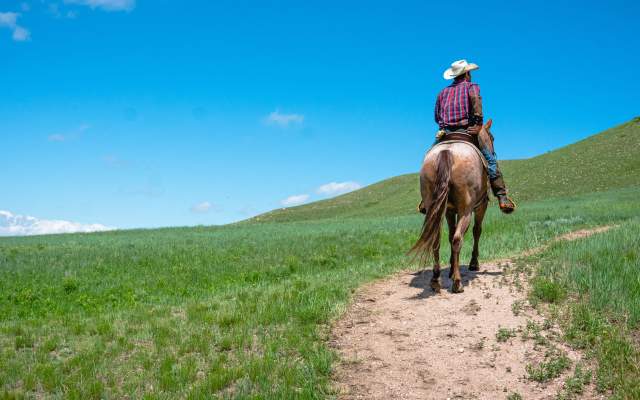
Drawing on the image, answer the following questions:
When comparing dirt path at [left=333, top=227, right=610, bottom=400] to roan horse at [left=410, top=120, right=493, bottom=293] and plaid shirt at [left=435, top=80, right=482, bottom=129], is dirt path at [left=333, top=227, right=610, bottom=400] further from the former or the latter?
plaid shirt at [left=435, top=80, right=482, bottom=129]

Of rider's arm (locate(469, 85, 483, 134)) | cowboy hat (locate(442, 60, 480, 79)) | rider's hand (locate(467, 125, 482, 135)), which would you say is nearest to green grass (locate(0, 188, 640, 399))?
rider's hand (locate(467, 125, 482, 135))

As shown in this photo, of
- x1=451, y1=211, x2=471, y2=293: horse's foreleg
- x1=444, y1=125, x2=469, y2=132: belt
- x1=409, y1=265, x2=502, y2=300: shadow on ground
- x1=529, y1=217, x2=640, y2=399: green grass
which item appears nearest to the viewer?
x1=529, y1=217, x2=640, y2=399: green grass

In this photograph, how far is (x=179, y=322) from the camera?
33.6 ft

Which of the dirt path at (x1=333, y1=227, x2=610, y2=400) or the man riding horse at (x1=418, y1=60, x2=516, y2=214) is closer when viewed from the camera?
the dirt path at (x1=333, y1=227, x2=610, y2=400)

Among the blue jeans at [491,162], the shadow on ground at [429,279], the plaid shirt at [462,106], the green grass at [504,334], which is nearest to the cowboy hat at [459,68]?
the plaid shirt at [462,106]

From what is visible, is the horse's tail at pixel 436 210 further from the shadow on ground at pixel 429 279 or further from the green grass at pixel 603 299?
the green grass at pixel 603 299

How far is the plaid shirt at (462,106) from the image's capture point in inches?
420

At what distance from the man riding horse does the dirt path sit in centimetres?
210

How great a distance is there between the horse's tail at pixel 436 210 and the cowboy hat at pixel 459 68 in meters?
2.12

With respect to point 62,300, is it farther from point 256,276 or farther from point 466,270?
point 466,270

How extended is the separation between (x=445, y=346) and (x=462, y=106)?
523 cm

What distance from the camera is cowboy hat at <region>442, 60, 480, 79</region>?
10.8 m

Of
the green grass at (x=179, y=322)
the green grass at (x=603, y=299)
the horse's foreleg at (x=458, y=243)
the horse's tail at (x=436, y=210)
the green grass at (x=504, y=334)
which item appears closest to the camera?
the green grass at (x=603, y=299)

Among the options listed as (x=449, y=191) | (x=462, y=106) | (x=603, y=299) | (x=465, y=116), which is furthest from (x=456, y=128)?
(x=603, y=299)
